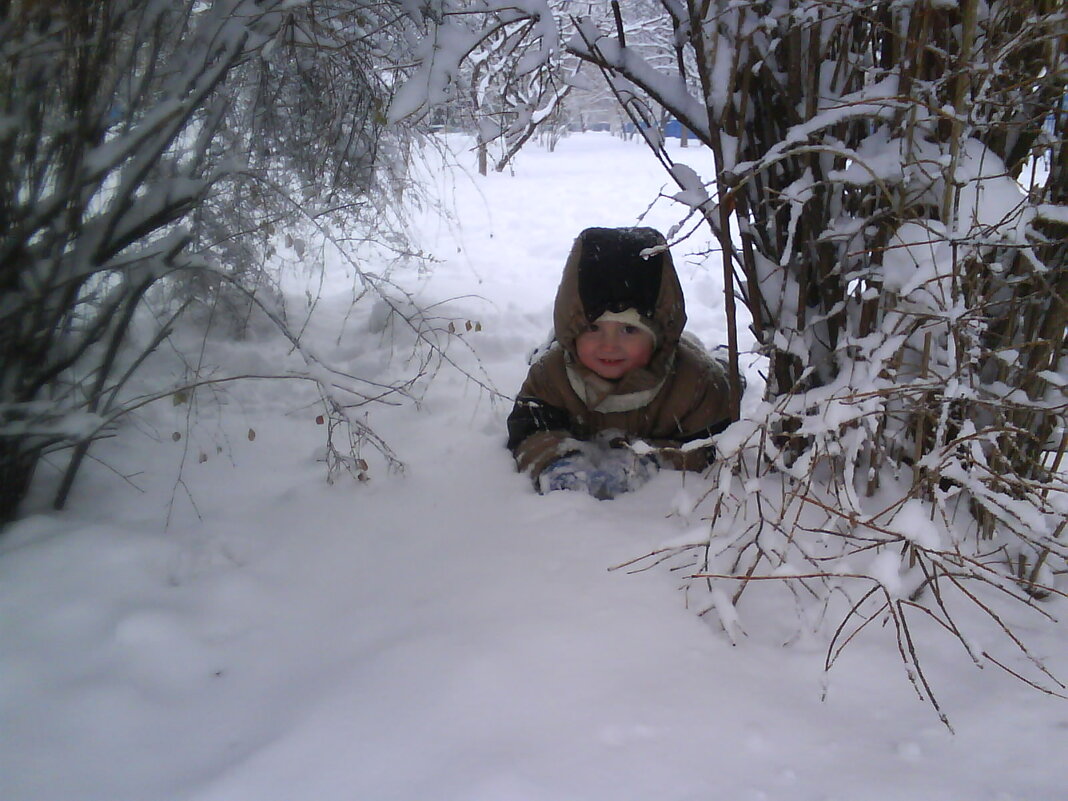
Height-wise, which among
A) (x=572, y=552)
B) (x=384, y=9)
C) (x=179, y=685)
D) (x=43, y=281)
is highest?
(x=384, y=9)

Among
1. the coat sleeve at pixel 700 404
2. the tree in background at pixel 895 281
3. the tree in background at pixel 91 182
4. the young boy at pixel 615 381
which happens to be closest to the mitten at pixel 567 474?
the young boy at pixel 615 381

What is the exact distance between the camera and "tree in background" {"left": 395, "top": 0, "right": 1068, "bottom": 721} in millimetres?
1130

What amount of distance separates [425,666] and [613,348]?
1096 mm

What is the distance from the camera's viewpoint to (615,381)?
83.1 inches

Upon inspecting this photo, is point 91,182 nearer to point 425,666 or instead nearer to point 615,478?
point 425,666

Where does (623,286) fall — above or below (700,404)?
above

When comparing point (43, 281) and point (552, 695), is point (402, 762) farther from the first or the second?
point (43, 281)

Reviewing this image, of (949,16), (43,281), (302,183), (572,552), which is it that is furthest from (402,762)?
(302,183)

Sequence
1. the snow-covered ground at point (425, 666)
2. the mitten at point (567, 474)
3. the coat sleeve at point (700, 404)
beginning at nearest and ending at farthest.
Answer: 1. the snow-covered ground at point (425, 666)
2. the mitten at point (567, 474)
3. the coat sleeve at point (700, 404)

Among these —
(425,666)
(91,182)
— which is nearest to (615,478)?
(425,666)

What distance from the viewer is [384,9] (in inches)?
87.0

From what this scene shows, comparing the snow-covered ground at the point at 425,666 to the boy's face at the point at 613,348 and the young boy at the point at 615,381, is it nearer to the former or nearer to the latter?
the young boy at the point at 615,381

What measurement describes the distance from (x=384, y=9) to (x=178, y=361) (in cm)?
161

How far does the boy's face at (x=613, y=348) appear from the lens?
2035 mm
